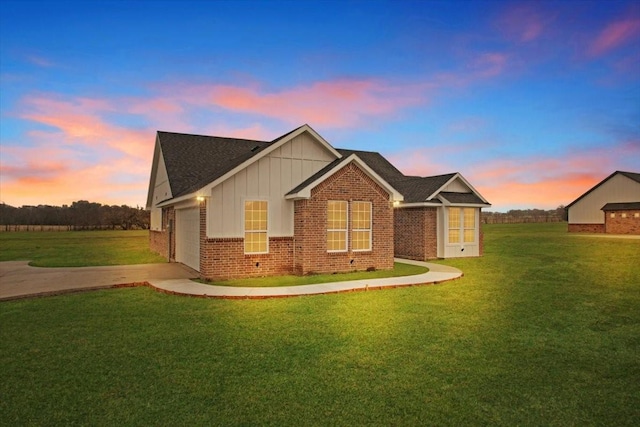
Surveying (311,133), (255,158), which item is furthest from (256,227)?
(311,133)

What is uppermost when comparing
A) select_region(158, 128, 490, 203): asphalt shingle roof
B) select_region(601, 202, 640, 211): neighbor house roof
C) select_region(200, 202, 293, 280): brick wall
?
select_region(158, 128, 490, 203): asphalt shingle roof

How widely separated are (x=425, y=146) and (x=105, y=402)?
87.5 feet

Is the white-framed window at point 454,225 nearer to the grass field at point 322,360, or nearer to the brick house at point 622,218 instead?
the grass field at point 322,360

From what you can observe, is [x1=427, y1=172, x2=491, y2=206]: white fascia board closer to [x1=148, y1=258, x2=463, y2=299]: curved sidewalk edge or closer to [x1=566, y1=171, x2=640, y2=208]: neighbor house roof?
[x1=148, y1=258, x2=463, y2=299]: curved sidewalk edge

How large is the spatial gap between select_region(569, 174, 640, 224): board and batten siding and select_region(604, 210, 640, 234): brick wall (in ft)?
4.09

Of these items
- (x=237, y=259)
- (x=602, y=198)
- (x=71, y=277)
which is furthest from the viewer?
(x=602, y=198)

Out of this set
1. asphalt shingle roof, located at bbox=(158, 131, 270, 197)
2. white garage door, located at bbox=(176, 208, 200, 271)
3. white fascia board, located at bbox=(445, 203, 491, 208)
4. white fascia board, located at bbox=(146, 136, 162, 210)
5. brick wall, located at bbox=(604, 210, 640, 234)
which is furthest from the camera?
brick wall, located at bbox=(604, 210, 640, 234)

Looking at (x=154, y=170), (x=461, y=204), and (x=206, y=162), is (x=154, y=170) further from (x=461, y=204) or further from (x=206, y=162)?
(x=461, y=204)

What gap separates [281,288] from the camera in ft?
36.8

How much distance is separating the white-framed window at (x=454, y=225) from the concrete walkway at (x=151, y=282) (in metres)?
5.30

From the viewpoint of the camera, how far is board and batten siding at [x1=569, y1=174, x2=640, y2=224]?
40453mm

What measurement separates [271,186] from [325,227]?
8.78ft

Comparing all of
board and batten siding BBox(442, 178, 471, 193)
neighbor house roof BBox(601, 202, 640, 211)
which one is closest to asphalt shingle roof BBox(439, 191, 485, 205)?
board and batten siding BBox(442, 178, 471, 193)

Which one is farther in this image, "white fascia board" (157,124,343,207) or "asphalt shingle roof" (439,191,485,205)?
"asphalt shingle roof" (439,191,485,205)
